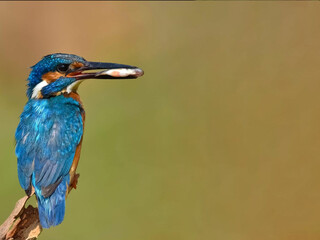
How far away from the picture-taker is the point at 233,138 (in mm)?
6156

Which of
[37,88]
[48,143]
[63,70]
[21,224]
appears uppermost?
[63,70]

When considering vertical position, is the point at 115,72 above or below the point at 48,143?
above

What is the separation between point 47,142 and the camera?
3.50 m

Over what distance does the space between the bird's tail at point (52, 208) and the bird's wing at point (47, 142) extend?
0.13 feet

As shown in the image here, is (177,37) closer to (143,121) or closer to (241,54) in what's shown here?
(241,54)

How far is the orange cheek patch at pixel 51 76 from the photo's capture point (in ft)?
12.0

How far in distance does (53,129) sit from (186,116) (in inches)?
117

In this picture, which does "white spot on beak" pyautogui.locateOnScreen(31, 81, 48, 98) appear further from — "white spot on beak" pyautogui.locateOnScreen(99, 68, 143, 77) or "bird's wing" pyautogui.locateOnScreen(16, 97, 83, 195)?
"white spot on beak" pyautogui.locateOnScreen(99, 68, 143, 77)

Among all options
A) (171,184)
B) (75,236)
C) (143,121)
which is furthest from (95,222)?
(143,121)

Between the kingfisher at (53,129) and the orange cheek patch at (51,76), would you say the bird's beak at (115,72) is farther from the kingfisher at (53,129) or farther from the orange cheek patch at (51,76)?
the orange cheek patch at (51,76)

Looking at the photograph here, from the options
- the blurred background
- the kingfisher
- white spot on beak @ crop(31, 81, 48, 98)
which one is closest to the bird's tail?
the kingfisher

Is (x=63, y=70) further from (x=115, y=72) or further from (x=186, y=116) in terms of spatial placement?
(x=186, y=116)

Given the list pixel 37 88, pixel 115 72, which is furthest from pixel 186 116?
pixel 115 72

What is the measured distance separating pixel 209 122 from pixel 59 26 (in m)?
2.62
